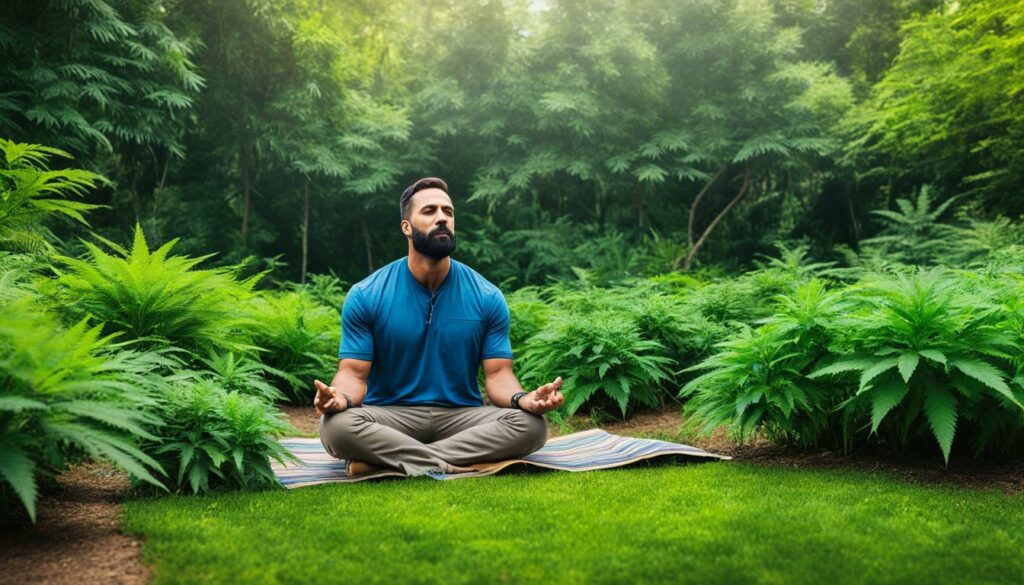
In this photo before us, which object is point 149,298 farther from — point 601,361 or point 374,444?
point 601,361

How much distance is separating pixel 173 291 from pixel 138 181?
16.0 meters

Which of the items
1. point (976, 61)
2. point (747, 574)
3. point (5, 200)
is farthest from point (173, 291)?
point (976, 61)

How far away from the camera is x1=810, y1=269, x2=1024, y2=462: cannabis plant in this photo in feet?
12.4

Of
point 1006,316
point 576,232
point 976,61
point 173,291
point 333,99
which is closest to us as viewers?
point 1006,316

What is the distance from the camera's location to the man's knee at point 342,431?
4375 millimetres

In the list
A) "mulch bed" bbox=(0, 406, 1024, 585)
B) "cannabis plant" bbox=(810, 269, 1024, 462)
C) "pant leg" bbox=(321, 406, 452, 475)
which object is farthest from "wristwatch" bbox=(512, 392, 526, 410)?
"cannabis plant" bbox=(810, 269, 1024, 462)

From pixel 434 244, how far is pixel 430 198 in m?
0.37

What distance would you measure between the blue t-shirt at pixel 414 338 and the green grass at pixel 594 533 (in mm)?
1067

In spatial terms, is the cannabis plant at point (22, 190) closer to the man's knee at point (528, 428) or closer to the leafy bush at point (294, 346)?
the leafy bush at point (294, 346)

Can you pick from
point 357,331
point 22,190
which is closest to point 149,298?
point 22,190

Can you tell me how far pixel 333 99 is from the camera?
59.4 ft

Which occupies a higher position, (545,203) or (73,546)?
(545,203)

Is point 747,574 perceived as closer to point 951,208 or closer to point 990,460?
point 990,460

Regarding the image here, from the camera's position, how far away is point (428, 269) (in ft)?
16.6
